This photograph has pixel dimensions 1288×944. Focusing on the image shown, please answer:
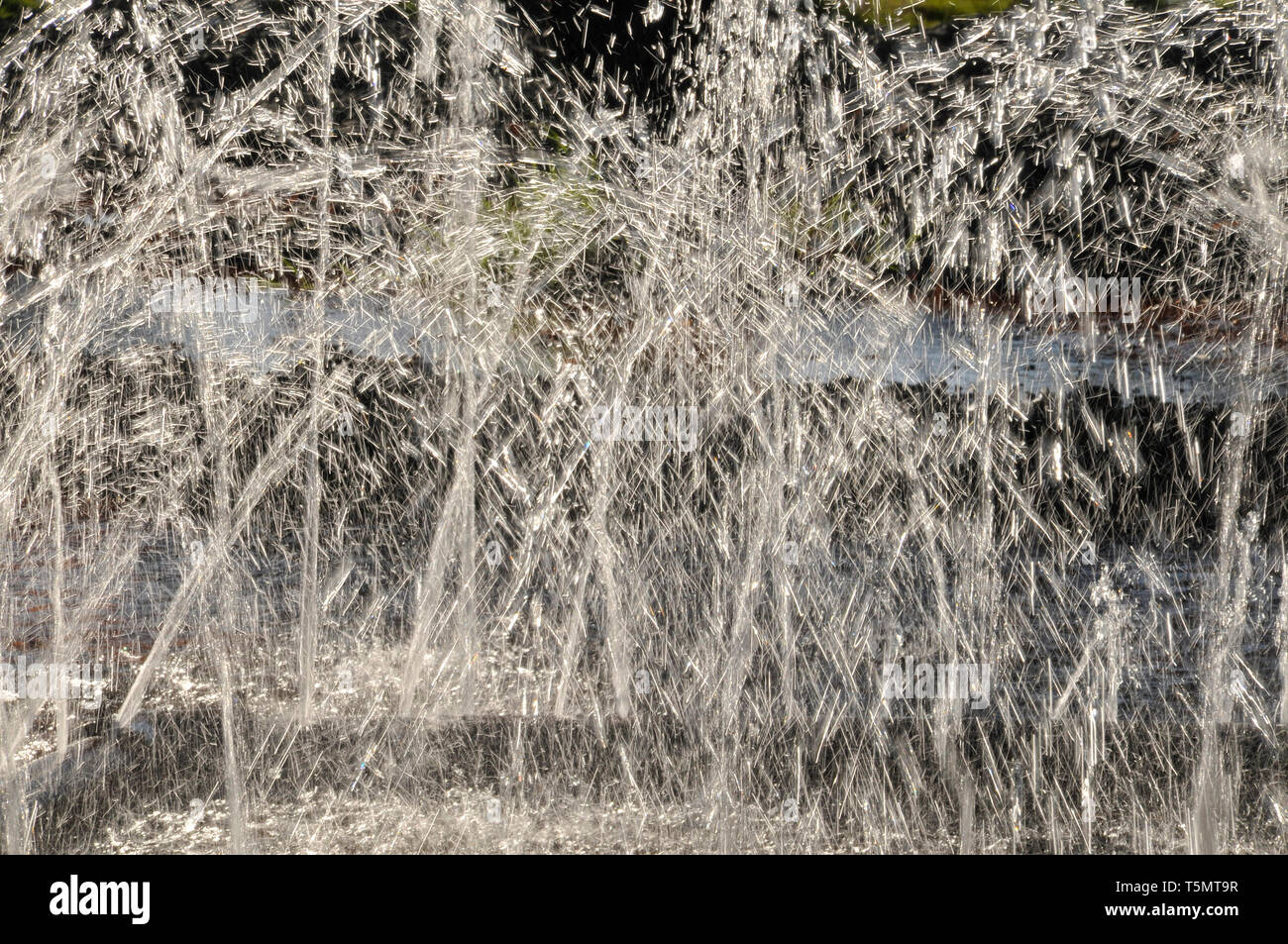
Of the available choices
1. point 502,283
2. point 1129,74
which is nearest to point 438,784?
point 502,283

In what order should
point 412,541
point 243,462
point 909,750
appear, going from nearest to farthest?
point 909,750 → point 412,541 → point 243,462

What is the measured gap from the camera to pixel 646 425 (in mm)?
7398

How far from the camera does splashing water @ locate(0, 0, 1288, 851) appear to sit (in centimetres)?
400

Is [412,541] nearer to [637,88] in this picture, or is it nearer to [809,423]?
[809,423]

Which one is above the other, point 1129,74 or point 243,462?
point 1129,74

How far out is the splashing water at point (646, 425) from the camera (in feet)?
13.1

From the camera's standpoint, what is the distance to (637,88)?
20.5 ft
